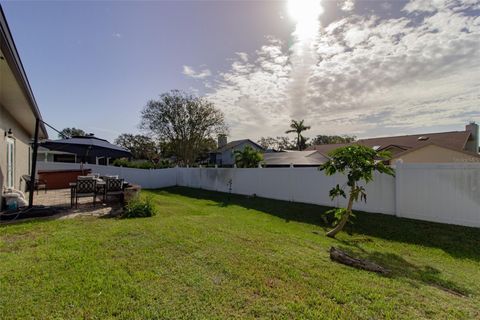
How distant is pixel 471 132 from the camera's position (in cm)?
2361

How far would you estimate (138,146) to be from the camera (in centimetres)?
4803

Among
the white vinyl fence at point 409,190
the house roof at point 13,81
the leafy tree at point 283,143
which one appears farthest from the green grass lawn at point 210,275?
the leafy tree at point 283,143

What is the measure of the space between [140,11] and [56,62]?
407 centimetres

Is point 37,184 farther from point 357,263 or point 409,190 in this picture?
point 409,190

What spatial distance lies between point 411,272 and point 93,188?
8.55 metres

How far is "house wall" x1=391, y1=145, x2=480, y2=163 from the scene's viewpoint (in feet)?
54.9

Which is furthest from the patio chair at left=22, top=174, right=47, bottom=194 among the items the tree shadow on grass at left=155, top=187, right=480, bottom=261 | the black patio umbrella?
the tree shadow on grass at left=155, top=187, right=480, bottom=261

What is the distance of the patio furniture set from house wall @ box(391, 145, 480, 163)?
A: 16953mm

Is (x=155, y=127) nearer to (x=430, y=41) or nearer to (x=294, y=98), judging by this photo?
(x=294, y=98)

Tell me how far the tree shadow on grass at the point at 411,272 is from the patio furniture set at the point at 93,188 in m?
7.15

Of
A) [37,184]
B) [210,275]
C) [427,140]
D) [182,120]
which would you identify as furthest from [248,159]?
[427,140]

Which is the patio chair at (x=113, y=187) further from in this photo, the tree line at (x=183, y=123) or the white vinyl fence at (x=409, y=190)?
the tree line at (x=183, y=123)

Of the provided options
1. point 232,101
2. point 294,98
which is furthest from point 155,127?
point 294,98

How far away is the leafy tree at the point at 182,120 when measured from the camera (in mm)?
28750
